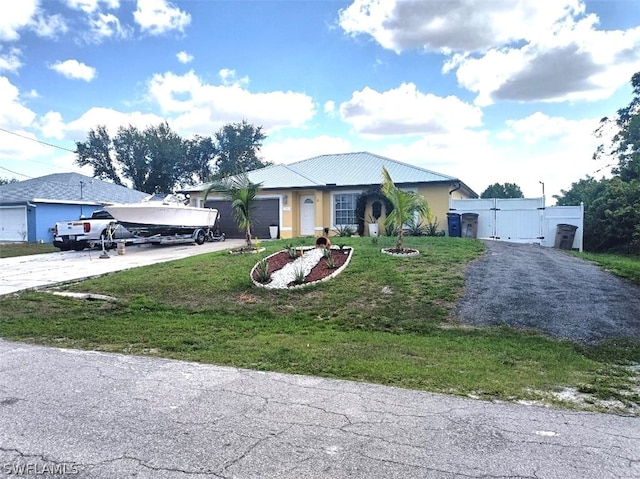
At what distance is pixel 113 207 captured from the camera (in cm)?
1708

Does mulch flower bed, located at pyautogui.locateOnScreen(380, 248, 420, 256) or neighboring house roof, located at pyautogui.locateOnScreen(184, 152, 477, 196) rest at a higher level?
neighboring house roof, located at pyautogui.locateOnScreen(184, 152, 477, 196)

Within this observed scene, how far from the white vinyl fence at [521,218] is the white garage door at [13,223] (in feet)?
77.2

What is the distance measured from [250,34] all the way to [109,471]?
1367 cm

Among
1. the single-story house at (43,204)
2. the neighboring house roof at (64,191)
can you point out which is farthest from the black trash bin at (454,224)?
the neighboring house roof at (64,191)

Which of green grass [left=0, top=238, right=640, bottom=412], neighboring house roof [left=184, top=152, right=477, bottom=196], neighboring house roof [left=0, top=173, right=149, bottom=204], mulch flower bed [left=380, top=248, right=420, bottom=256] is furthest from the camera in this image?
neighboring house roof [left=0, top=173, right=149, bottom=204]

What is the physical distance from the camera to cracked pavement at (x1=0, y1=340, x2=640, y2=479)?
9.46 ft

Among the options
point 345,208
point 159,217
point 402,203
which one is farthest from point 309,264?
point 345,208

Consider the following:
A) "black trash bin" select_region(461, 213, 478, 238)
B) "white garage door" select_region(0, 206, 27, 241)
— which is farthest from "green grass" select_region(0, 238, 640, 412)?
"white garage door" select_region(0, 206, 27, 241)

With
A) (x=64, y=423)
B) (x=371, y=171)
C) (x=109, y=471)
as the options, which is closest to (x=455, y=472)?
(x=109, y=471)

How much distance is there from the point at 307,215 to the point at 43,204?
15894 millimetres

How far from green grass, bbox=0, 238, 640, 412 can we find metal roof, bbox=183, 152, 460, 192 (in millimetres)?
8925

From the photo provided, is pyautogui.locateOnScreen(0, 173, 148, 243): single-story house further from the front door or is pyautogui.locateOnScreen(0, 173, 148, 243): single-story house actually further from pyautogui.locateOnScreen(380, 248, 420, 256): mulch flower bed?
pyautogui.locateOnScreen(380, 248, 420, 256): mulch flower bed

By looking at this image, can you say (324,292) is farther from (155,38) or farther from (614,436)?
(155,38)

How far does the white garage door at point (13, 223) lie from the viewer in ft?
83.7
